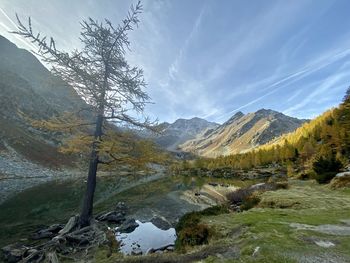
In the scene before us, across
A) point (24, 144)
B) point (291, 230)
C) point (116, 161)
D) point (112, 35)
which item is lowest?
point (291, 230)

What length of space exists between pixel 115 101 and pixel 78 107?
2746mm

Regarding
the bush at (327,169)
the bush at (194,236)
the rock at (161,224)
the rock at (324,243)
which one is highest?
the bush at (327,169)

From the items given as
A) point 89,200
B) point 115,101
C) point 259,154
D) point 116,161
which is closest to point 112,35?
point 115,101

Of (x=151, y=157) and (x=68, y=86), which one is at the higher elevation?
(x=68, y=86)

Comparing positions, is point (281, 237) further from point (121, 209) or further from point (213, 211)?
point (121, 209)

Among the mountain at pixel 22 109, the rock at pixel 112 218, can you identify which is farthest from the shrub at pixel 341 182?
the mountain at pixel 22 109

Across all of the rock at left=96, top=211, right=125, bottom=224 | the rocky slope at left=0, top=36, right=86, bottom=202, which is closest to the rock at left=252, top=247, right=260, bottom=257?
the rocky slope at left=0, top=36, right=86, bottom=202

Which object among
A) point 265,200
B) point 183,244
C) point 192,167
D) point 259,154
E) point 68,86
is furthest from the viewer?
point 192,167

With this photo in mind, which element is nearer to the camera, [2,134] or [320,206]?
[320,206]

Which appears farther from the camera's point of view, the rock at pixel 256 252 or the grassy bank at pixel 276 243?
the rock at pixel 256 252

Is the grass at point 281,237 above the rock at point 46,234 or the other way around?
above

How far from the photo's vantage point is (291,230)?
11477 millimetres

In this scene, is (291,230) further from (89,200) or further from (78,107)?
(78,107)

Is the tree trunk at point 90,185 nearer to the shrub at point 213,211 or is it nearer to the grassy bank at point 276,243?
the grassy bank at point 276,243
